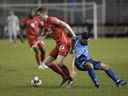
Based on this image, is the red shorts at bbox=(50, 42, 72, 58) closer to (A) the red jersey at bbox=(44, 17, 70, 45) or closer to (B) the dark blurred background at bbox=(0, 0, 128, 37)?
(A) the red jersey at bbox=(44, 17, 70, 45)

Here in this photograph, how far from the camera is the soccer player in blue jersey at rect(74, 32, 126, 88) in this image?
17.6 m

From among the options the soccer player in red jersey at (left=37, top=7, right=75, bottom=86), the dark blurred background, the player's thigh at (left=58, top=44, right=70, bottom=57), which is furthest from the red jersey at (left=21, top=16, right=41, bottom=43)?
the dark blurred background

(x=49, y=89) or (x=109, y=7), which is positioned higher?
(x=49, y=89)

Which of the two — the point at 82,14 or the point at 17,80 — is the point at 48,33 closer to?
the point at 17,80

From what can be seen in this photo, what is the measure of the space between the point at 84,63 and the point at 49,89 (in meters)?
1.15

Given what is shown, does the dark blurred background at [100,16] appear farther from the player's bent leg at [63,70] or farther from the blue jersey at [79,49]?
the blue jersey at [79,49]

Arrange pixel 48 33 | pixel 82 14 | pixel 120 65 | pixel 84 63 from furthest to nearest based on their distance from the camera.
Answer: pixel 82 14
pixel 120 65
pixel 48 33
pixel 84 63

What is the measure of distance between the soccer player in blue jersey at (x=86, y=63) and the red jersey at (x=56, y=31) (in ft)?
2.38

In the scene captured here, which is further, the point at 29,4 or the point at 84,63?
the point at 29,4

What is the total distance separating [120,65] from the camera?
26297 millimetres

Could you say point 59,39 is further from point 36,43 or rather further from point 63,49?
point 36,43

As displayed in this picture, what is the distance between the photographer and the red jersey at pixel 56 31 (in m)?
18.7

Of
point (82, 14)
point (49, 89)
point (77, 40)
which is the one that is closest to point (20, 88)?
point (49, 89)

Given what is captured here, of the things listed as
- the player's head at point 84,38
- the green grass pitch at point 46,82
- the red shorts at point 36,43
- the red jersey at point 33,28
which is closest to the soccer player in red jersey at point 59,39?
the player's head at point 84,38
